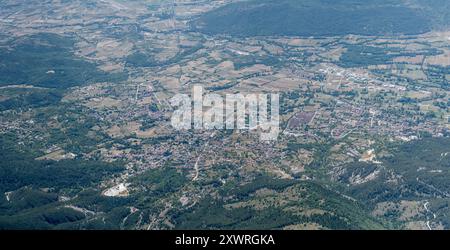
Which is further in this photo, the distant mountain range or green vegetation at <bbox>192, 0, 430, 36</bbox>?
the distant mountain range

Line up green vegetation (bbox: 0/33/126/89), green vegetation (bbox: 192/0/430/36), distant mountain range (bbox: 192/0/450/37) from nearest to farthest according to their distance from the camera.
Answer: green vegetation (bbox: 0/33/126/89), green vegetation (bbox: 192/0/430/36), distant mountain range (bbox: 192/0/450/37)

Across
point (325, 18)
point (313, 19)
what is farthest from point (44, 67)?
point (325, 18)

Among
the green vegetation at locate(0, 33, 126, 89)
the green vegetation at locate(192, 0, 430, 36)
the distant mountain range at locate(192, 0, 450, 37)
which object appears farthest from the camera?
the distant mountain range at locate(192, 0, 450, 37)

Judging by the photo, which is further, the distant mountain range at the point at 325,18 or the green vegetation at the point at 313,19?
the distant mountain range at the point at 325,18

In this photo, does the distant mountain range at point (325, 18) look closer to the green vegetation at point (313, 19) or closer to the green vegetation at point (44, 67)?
the green vegetation at point (313, 19)

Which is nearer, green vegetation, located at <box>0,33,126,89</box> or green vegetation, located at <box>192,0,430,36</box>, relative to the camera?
green vegetation, located at <box>0,33,126,89</box>

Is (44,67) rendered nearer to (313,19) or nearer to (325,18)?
(313,19)

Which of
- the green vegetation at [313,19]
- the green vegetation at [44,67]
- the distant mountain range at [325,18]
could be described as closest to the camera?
the green vegetation at [44,67]

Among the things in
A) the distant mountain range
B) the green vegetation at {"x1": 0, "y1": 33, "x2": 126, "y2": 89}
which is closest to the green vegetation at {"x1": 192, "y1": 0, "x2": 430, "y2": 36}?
the distant mountain range

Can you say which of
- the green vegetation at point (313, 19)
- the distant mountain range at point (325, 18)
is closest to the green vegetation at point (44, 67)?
the distant mountain range at point (325, 18)

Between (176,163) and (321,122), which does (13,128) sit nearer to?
(176,163)

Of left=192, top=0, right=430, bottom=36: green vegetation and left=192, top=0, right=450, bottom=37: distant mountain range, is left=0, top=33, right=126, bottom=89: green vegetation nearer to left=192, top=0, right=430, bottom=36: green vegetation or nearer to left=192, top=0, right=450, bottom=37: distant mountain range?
left=192, top=0, right=450, bottom=37: distant mountain range
